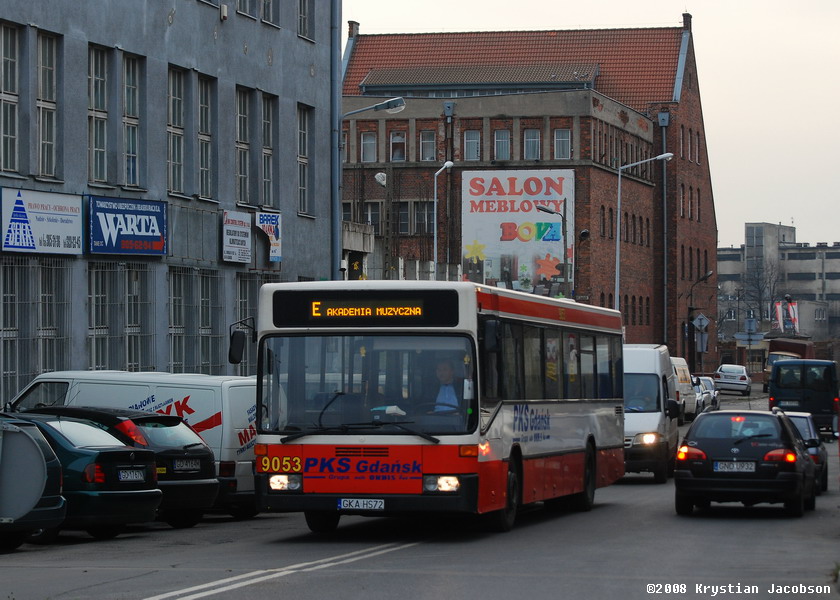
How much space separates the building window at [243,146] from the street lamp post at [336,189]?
2511mm

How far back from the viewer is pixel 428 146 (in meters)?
80.6

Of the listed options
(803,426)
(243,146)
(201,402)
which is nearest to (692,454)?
(201,402)

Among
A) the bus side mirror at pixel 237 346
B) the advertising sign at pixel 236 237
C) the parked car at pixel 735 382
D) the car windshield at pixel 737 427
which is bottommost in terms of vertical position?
the parked car at pixel 735 382

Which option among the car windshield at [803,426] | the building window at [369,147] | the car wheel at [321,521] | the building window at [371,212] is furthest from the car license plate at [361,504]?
the building window at [369,147]

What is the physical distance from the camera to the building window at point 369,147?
266ft

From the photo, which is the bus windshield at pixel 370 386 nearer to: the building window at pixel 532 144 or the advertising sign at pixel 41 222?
the advertising sign at pixel 41 222

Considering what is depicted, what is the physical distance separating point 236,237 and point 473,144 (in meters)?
44.3

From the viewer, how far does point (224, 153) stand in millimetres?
35750

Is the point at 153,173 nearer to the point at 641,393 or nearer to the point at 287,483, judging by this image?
the point at 641,393

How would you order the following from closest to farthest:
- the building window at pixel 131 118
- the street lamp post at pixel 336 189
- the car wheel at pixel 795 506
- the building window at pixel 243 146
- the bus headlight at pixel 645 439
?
the car wheel at pixel 795 506 < the bus headlight at pixel 645 439 < the building window at pixel 131 118 < the building window at pixel 243 146 < the street lamp post at pixel 336 189

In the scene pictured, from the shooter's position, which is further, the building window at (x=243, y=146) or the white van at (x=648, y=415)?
the building window at (x=243, y=146)

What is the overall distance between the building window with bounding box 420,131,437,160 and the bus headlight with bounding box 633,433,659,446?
51716 mm

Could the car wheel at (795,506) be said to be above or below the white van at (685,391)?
above

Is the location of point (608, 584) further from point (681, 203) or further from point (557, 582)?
point (681, 203)
